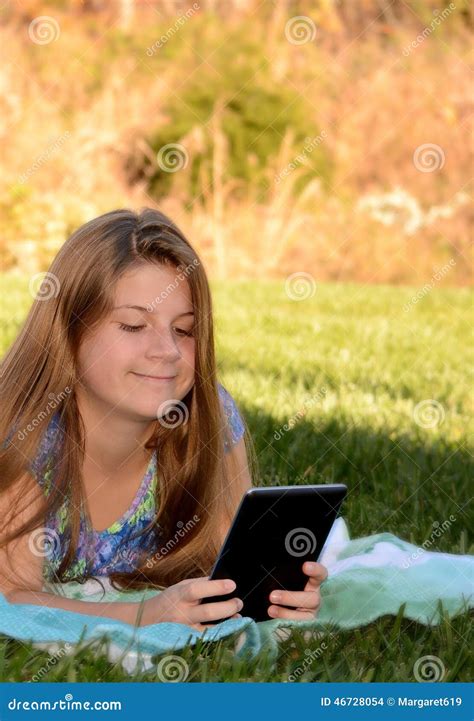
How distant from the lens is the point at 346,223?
12.7 metres

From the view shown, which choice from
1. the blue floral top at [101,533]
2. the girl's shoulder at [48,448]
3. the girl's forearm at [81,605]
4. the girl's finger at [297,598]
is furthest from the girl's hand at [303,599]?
the girl's shoulder at [48,448]

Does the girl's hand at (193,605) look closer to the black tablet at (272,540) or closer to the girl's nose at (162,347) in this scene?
the black tablet at (272,540)

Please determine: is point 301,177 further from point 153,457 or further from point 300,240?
point 153,457

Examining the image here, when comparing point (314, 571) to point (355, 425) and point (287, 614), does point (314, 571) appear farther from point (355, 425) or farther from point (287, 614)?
point (355, 425)

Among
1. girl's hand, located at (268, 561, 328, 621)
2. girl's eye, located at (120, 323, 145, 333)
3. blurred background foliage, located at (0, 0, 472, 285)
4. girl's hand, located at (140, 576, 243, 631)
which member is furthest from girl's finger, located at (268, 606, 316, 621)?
blurred background foliage, located at (0, 0, 472, 285)

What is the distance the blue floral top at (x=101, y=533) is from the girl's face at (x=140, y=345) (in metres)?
0.21

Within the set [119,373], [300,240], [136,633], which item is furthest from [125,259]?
[300,240]

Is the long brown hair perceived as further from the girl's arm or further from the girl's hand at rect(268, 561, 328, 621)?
the girl's hand at rect(268, 561, 328, 621)

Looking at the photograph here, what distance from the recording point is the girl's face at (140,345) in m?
3.12

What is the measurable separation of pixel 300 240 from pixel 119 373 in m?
9.38

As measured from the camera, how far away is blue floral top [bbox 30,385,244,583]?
3.18 metres

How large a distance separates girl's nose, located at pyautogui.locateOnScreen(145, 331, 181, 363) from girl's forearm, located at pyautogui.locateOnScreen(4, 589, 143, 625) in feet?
2.11

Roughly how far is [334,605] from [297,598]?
0.25m

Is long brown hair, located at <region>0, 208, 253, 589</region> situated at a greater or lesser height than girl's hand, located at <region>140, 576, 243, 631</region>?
greater
